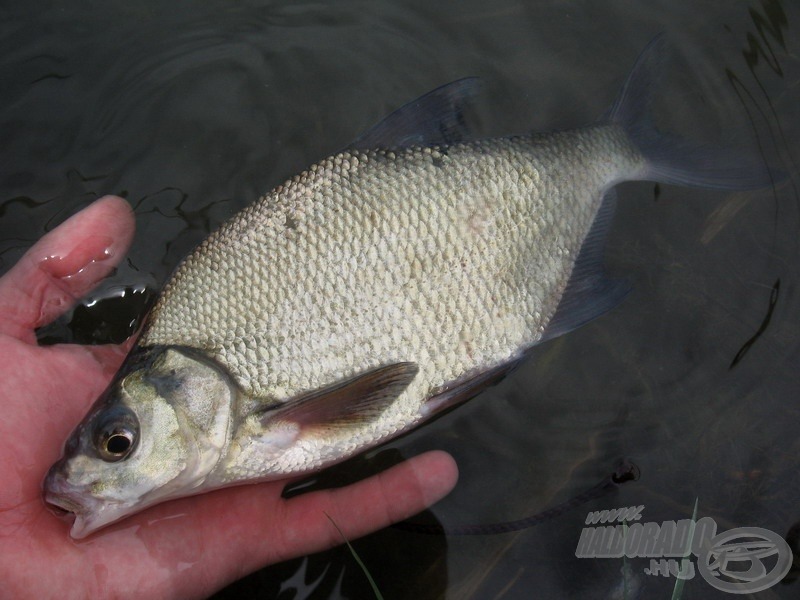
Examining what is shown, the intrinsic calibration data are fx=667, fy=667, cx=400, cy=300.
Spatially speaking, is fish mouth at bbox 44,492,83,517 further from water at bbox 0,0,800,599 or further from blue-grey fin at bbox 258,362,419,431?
water at bbox 0,0,800,599

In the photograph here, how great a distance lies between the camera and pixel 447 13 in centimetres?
344

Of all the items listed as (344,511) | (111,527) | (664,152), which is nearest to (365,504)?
(344,511)

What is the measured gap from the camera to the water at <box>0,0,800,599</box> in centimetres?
264

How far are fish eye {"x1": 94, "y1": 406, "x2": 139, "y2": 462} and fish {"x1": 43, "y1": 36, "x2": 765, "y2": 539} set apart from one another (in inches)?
3.1

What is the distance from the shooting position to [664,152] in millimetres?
2742

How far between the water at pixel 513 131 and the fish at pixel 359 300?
0.47 m

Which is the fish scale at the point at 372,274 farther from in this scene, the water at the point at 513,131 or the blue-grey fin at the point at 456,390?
the water at the point at 513,131

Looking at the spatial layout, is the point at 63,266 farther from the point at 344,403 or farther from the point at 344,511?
the point at 344,511

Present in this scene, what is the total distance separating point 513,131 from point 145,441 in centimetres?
223

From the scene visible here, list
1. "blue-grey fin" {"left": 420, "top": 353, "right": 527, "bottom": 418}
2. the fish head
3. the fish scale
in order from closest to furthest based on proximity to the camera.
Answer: the fish head < the fish scale < "blue-grey fin" {"left": 420, "top": 353, "right": 527, "bottom": 418}

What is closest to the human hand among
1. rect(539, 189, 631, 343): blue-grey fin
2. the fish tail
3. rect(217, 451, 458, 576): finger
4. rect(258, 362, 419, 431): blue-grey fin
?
rect(217, 451, 458, 576): finger

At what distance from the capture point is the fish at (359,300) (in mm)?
2258

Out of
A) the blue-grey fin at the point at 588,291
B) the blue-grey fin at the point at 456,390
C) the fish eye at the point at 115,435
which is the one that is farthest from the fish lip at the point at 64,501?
the blue-grey fin at the point at 588,291

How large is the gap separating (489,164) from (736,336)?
1.37m
